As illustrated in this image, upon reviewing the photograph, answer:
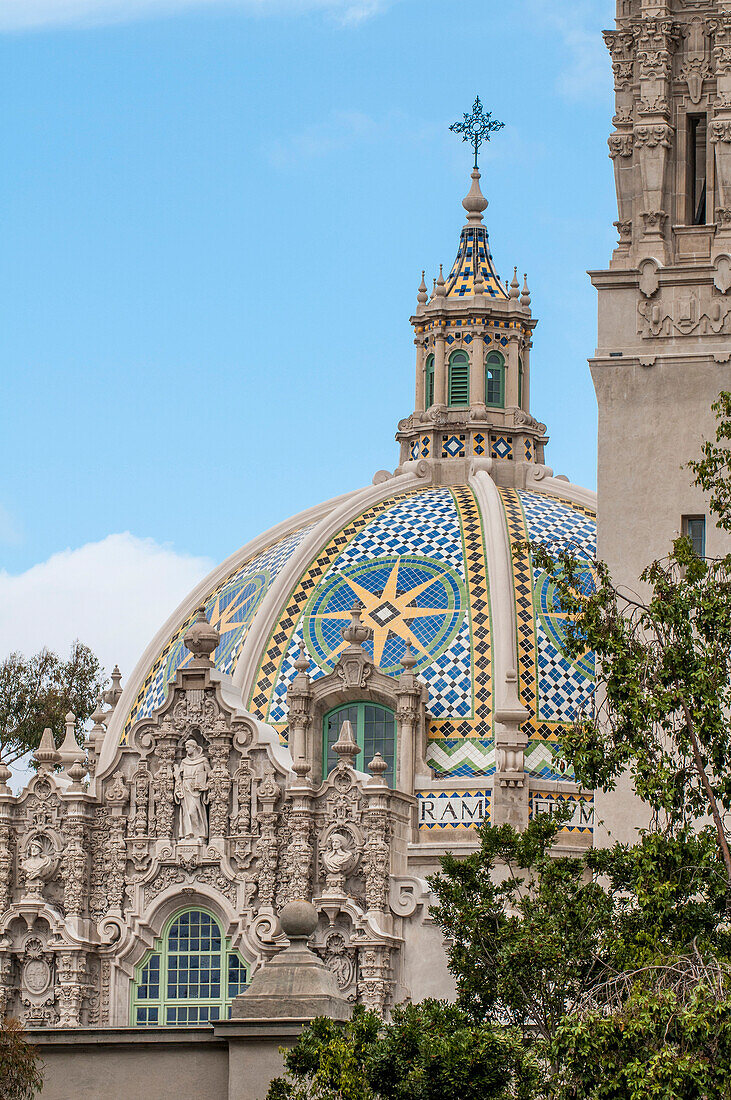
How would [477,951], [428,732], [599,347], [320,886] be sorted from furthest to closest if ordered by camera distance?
[428,732] → [320,886] → [599,347] → [477,951]

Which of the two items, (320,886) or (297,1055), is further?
(320,886)

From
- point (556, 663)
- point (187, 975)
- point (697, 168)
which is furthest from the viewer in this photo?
point (556, 663)

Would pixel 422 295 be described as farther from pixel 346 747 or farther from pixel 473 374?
pixel 346 747

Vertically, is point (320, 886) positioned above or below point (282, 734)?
below

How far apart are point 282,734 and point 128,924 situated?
4.49 metres

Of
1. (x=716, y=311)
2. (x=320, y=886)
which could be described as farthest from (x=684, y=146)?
(x=320, y=886)

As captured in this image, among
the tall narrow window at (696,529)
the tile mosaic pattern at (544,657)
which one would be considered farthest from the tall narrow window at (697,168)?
the tile mosaic pattern at (544,657)

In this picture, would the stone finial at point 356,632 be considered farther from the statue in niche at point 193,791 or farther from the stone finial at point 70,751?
the stone finial at point 70,751

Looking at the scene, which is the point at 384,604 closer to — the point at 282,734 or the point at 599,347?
the point at 282,734

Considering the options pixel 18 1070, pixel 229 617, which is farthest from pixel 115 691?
pixel 18 1070

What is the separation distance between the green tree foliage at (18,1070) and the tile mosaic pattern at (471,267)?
28083mm

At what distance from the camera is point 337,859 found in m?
35.1

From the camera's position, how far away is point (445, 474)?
4450 cm

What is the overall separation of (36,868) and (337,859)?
4947mm
